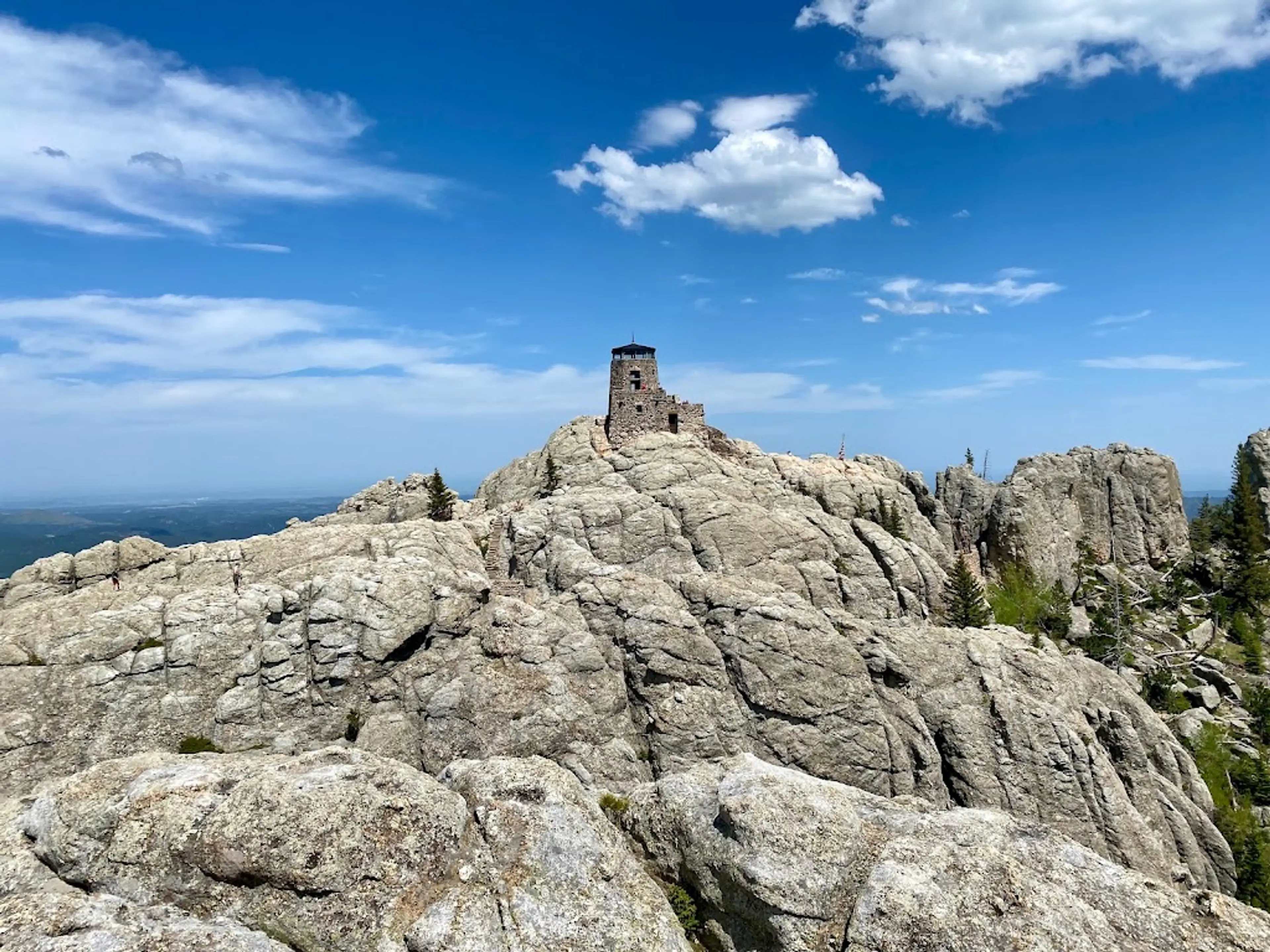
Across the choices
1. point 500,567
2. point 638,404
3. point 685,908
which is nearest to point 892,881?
point 685,908

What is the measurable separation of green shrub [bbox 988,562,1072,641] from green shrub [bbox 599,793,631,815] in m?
73.8

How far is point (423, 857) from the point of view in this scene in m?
19.2

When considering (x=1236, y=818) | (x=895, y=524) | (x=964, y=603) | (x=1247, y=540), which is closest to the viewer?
(x=1236, y=818)

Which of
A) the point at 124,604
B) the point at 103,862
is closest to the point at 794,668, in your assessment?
the point at 103,862

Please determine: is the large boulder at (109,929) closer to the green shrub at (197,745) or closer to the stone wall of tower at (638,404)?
the green shrub at (197,745)

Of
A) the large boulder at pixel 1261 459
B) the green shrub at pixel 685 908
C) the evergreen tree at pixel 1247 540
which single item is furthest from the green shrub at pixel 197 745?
the large boulder at pixel 1261 459

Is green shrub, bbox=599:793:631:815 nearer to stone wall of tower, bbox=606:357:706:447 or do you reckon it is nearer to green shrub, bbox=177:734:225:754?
green shrub, bbox=177:734:225:754

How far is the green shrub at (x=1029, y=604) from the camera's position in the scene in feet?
289

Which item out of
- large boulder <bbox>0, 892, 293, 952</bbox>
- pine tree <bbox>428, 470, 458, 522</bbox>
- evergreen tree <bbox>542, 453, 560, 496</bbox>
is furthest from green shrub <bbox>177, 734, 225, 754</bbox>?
evergreen tree <bbox>542, 453, 560, 496</bbox>

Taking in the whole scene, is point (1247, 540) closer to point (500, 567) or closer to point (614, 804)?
point (500, 567)

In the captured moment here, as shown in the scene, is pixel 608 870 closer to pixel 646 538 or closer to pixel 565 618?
pixel 565 618

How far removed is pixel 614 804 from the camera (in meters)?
25.4

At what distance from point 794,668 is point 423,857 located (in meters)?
32.0

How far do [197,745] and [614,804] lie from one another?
2638 cm
